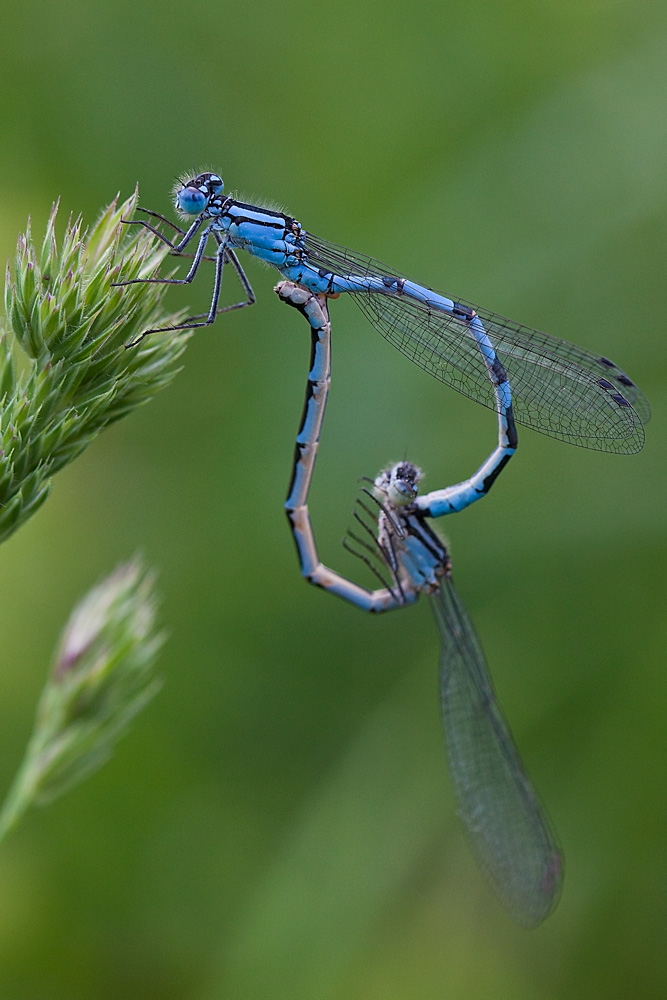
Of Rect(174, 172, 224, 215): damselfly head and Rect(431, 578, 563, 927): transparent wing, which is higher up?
Rect(174, 172, 224, 215): damselfly head

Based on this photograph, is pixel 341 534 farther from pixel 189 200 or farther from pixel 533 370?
pixel 189 200

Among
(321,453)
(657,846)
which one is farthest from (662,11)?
(657,846)

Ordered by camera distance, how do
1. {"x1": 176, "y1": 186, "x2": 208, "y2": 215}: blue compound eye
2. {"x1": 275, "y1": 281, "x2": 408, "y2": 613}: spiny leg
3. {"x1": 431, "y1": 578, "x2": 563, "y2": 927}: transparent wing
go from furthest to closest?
{"x1": 431, "y1": 578, "x2": 563, "y2": 927}: transparent wing, {"x1": 275, "y1": 281, "x2": 408, "y2": 613}: spiny leg, {"x1": 176, "y1": 186, "x2": 208, "y2": 215}: blue compound eye

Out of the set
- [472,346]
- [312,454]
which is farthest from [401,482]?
[472,346]

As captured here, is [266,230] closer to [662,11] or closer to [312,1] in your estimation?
[312,1]

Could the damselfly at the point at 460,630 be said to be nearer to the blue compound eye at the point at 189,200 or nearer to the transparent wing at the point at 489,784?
the transparent wing at the point at 489,784

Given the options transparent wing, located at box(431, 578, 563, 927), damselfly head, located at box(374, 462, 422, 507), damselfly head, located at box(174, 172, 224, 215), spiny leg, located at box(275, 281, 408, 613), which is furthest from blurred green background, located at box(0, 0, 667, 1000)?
damselfly head, located at box(174, 172, 224, 215)

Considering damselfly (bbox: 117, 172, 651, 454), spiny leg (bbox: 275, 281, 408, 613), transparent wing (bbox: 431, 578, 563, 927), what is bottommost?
transparent wing (bbox: 431, 578, 563, 927)

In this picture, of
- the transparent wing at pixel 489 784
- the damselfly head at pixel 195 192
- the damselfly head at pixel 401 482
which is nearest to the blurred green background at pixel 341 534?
the transparent wing at pixel 489 784

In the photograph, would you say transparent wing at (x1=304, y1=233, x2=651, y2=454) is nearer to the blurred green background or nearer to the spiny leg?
the spiny leg
